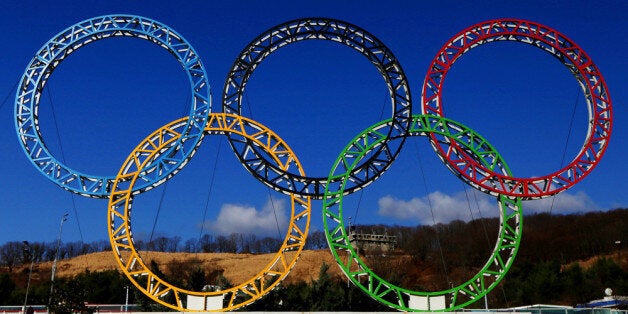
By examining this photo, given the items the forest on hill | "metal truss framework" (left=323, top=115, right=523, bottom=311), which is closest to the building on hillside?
the forest on hill

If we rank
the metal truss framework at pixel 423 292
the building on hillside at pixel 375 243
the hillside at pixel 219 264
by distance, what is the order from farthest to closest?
the building on hillside at pixel 375 243
the hillside at pixel 219 264
the metal truss framework at pixel 423 292

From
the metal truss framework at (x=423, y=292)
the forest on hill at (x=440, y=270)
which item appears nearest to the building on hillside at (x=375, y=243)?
the forest on hill at (x=440, y=270)

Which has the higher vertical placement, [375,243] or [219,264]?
[375,243]

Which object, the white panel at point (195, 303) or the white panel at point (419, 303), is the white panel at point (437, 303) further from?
the white panel at point (195, 303)

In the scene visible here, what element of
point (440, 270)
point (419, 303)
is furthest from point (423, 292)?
point (440, 270)

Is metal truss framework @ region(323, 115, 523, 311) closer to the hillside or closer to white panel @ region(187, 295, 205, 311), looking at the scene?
white panel @ region(187, 295, 205, 311)

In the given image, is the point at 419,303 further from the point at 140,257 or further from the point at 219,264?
the point at 219,264
